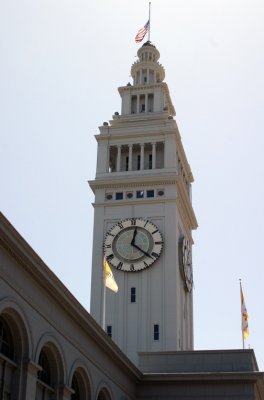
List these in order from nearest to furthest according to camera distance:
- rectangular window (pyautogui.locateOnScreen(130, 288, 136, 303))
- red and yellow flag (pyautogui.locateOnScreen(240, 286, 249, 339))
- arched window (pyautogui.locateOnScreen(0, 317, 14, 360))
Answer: arched window (pyautogui.locateOnScreen(0, 317, 14, 360)) < red and yellow flag (pyautogui.locateOnScreen(240, 286, 249, 339)) < rectangular window (pyautogui.locateOnScreen(130, 288, 136, 303))

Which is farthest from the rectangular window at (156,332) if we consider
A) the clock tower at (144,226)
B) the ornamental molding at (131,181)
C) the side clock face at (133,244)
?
the ornamental molding at (131,181)

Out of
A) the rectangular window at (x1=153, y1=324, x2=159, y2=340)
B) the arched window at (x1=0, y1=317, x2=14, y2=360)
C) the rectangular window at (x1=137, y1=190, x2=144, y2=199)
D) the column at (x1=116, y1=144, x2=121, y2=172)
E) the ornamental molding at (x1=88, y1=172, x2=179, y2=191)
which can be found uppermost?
the column at (x1=116, y1=144, x2=121, y2=172)

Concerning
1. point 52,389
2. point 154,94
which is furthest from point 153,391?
point 154,94

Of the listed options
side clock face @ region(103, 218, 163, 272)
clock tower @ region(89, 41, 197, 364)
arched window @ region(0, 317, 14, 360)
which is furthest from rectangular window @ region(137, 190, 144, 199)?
arched window @ region(0, 317, 14, 360)

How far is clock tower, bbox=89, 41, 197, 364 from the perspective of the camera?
63.7 m

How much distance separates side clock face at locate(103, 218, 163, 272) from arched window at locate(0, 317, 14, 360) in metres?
32.0

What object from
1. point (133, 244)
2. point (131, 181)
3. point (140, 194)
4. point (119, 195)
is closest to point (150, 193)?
point (140, 194)

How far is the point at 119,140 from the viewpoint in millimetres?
71938

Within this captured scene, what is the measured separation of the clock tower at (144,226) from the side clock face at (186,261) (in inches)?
3.3

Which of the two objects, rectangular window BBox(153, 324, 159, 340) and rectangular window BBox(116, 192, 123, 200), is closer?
rectangular window BBox(153, 324, 159, 340)

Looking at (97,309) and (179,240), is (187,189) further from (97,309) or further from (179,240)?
(97,309)

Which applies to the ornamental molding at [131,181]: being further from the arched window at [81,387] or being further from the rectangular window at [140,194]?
the arched window at [81,387]

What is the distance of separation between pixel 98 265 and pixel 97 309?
3796 millimetres

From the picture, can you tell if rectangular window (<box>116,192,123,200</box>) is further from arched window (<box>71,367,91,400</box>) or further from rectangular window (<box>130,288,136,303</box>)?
arched window (<box>71,367,91,400</box>)
